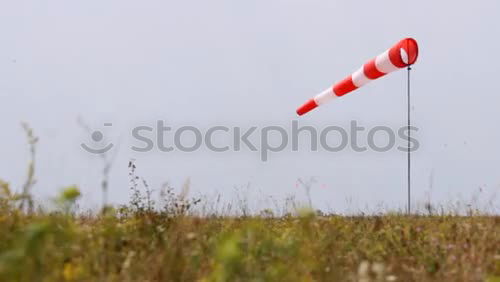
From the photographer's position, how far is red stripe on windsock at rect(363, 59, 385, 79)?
828 centimetres

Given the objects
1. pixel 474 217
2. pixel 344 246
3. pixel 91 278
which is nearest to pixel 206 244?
pixel 344 246

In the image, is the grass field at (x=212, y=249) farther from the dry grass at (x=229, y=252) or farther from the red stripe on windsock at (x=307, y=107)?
the red stripe on windsock at (x=307, y=107)

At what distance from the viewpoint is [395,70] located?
805 cm

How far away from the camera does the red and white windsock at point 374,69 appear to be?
7645mm

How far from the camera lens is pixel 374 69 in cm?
831

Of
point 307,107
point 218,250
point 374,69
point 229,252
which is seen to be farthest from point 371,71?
point 229,252

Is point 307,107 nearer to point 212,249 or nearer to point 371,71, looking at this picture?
point 371,71

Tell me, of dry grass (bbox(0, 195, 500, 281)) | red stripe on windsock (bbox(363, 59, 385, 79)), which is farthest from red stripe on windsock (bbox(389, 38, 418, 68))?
dry grass (bbox(0, 195, 500, 281))

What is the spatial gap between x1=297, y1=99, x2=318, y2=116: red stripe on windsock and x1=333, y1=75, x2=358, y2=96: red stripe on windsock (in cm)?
64

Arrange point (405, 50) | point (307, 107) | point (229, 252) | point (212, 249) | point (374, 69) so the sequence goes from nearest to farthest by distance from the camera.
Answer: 1. point (229, 252)
2. point (212, 249)
3. point (405, 50)
4. point (374, 69)
5. point (307, 107)

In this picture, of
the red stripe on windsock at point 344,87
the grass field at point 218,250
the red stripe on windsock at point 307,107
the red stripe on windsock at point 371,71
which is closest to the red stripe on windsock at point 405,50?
the red stripe on windsock at point 371,71

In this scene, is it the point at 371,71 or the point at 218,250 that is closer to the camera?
the point at 218,250

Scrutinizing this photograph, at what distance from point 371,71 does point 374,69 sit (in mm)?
90

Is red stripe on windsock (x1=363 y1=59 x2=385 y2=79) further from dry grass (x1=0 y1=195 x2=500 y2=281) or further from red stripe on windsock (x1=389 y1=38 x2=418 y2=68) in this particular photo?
dry grass (x1=0 y1=195 x2=500 y2=281)
